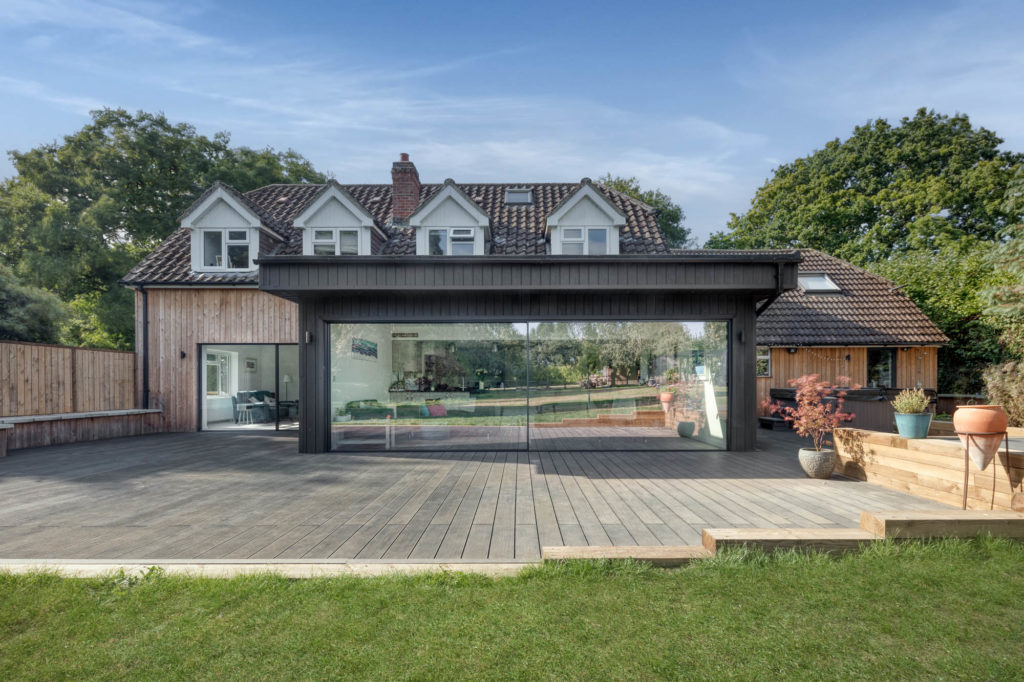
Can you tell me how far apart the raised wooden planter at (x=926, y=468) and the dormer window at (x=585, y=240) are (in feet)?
22.6

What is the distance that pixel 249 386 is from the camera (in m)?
12.4

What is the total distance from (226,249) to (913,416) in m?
13.6

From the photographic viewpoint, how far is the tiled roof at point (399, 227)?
12195mm

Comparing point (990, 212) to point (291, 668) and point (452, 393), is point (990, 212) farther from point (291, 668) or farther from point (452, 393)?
point (291, 668)

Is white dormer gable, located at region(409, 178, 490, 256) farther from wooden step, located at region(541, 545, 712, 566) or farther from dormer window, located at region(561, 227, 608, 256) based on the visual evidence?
wooden step, located at region(541, 545, 712, 566)

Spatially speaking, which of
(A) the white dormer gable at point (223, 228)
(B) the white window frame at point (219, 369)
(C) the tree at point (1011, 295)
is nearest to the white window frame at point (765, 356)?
(C) the tree at point (1011, 295)

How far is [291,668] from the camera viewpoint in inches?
84.5

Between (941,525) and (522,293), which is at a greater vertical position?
(522,293)

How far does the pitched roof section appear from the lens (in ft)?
43.7

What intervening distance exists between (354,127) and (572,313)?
9.46m

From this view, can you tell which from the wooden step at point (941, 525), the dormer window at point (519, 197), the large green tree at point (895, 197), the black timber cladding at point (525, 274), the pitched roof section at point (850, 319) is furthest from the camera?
the large green tree at point (895, 197)

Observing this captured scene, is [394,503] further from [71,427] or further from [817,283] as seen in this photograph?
[817,283]

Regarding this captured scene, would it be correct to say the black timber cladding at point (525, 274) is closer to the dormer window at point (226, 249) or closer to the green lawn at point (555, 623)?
the green lawn at point (555, 623)

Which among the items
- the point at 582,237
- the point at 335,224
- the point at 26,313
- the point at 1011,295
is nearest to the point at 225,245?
the point at 335,224
